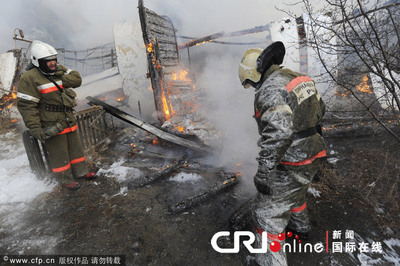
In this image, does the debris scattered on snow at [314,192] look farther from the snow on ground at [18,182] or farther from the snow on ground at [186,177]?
the snow on ground at [18,182]

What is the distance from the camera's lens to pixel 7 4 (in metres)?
19.4

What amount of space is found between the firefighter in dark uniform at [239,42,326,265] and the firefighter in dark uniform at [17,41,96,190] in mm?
3556

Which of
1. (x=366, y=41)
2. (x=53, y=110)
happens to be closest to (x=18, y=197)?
(x=53, y=110)

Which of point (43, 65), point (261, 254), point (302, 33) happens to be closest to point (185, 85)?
point (43, 65)

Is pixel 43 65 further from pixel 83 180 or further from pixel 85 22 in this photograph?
pixel 85 22

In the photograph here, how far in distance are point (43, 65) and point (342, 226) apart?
18.5ft

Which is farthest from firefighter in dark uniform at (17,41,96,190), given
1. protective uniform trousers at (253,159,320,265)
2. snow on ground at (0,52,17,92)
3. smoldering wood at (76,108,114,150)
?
snow on ground at (0,52,17,92)

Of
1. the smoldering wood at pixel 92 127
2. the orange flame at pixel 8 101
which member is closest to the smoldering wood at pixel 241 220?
the smoldering wood at pixel 92 127

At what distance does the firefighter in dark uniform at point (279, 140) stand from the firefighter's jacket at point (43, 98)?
3.54 metres

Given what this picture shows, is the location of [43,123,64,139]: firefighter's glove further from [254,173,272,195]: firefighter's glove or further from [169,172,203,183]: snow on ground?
[254,173,272,195]: firefighter's glove

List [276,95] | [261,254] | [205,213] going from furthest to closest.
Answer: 1. [205,213]
2. [261,254]
3. [276,95]

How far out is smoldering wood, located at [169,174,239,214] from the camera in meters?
3.35

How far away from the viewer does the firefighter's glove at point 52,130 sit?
3842mm

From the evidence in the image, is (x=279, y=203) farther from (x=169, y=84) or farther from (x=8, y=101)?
(x=8, y=101)
